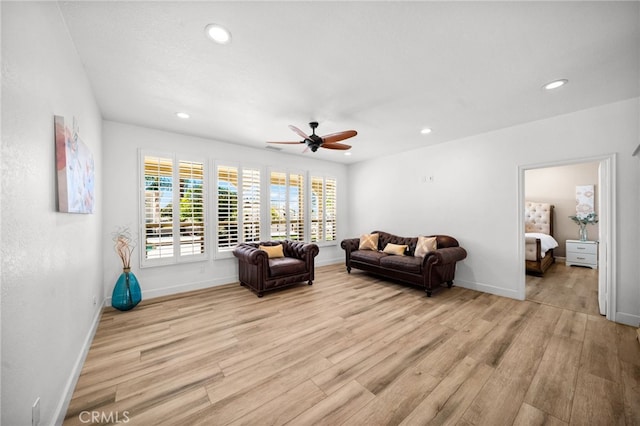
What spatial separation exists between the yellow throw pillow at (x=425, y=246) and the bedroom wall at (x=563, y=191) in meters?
4.30

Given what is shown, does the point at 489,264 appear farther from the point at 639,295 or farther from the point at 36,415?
the point at 36,415

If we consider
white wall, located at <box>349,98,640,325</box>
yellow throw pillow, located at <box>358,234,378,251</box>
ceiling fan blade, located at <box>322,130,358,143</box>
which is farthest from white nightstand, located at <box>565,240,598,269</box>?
ceiling fan blade, located at <box>322,130,358,143</box>

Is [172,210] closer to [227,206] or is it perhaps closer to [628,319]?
[227,206]

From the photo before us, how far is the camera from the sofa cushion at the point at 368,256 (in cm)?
461

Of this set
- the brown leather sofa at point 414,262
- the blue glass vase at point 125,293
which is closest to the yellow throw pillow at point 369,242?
the brown leather sofa at point 414,262

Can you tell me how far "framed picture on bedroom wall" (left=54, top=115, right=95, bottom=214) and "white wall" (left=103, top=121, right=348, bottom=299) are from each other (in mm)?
1489

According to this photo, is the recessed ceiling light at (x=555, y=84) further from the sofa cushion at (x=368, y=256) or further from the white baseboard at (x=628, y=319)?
the sofa cushion at (x=368, y=256)

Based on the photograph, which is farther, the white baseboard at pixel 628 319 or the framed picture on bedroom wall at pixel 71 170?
the white baseboard at pixel 628 319

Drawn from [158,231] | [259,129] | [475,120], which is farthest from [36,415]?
[475,120]

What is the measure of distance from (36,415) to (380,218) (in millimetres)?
5545

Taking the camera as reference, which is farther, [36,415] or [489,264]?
[489,264]

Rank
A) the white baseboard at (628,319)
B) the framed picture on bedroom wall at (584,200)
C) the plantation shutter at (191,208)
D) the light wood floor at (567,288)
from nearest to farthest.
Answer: the white baseboard at (628,319), the light wood floor at (567,288), the plantation shutter at (191,208), the framed picture on bedroom wall at (584,200)

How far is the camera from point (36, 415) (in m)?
1.23

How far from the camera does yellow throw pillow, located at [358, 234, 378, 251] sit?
5.20 metres
